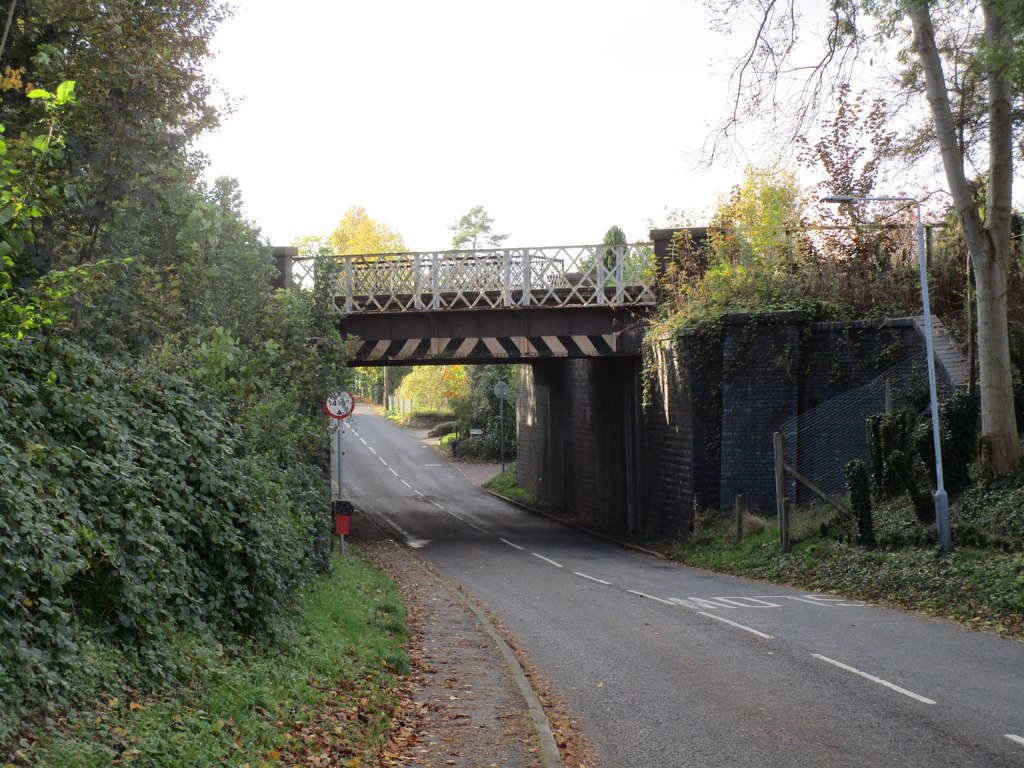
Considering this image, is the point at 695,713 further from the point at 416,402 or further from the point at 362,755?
the point at 416,402

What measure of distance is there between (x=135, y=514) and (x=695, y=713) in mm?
4774

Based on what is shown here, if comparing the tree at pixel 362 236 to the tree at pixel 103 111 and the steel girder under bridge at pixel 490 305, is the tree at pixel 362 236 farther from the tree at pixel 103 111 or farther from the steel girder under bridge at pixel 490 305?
the tree at pixel 103 111

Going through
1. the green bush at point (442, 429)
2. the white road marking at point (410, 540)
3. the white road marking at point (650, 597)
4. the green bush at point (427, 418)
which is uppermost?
the green bush at point (427, 418)

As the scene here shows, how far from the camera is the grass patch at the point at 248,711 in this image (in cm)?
537

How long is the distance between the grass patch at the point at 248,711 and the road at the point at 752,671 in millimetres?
1848

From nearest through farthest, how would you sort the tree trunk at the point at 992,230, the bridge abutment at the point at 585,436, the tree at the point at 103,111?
the tree at the point at 103,111 → the tree trunk at the point at 992,230 → the bridge abutment at the point at 585,436

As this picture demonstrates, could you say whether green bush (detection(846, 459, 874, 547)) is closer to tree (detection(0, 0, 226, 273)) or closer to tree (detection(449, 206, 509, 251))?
tree (detection(0, 0, 226, 273))

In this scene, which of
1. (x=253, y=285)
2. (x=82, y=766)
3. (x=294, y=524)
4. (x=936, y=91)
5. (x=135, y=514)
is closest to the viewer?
(x=82, y=766)

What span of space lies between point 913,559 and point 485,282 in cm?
1299

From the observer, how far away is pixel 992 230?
16.5 metres

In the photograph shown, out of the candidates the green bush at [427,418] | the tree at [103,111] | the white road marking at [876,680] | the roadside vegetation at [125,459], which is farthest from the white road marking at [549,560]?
the green bush at [427,418]

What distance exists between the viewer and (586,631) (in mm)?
13117

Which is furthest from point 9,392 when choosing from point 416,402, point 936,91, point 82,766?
point 416,402

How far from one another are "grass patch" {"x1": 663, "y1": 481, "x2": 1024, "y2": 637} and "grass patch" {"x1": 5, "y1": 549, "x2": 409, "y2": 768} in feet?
25.3
